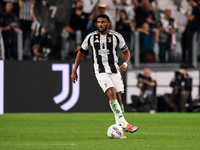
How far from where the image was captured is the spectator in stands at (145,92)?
15.0m

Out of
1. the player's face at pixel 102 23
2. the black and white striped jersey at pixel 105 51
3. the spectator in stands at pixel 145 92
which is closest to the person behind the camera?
the player's face at pixel 102 23

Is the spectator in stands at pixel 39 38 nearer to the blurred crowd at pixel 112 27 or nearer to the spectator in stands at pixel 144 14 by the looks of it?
the blurred crowd at pixel 112 27

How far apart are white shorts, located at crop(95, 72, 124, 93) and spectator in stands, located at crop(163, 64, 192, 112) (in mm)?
7759

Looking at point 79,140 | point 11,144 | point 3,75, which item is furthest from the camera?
point 3,75

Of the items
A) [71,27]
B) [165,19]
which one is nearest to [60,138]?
[71,27]

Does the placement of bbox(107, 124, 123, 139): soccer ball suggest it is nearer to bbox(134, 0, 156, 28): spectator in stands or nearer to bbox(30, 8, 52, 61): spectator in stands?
bbox(30, 8, 52, 61): spectator in stands

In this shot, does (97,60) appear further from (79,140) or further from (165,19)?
(165,19)

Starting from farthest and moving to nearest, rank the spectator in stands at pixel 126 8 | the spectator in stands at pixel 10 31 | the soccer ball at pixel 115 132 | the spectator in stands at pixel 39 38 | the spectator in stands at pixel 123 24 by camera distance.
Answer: the spectator in stands at pixel 126 8 → the spectator in stands at pixel 123 24 → the spectator in stands at pixel 39 38 → the spectator in stands at pixel 10 31 → the soccer ball at pixel 115 132

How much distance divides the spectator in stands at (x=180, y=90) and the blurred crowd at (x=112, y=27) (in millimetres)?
522

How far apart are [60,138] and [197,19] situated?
994 centimetres

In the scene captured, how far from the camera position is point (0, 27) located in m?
14.8

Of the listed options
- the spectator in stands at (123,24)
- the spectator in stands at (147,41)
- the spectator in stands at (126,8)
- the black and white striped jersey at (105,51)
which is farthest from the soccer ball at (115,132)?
the spectator in stands at (126,8)

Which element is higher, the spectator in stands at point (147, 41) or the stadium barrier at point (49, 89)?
the spectator in stands at point (147, 41)

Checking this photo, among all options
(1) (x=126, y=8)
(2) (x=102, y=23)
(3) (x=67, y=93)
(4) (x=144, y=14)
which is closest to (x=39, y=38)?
(3) (x=67, y=93)
